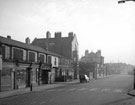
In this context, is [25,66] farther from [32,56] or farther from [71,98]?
[71,98]

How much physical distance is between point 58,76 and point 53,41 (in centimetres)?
2030

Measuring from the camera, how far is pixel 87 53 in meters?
113

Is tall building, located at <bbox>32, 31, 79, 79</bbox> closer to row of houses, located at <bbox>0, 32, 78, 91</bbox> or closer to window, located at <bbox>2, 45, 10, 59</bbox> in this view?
row of houses, located at <bbox>0, 32, 78, 91</bbox>

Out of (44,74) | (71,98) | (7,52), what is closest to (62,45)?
(44,74)

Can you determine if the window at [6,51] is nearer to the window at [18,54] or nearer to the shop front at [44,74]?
the window at [18,54]

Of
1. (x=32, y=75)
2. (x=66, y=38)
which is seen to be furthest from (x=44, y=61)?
(x=66, y=38)

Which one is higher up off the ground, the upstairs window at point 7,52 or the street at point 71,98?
the upstairs window at point 7,52

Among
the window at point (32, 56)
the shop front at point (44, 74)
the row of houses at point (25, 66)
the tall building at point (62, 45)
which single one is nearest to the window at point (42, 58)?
the row of houses at point (25, 66)

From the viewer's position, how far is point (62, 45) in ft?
211

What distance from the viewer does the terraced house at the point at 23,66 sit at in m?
27.3

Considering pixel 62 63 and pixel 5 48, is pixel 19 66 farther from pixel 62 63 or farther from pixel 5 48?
pixel 62 63

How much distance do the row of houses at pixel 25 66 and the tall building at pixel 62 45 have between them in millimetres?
11912

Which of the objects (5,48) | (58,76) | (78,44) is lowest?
(58,76)

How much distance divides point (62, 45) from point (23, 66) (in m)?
33.2
